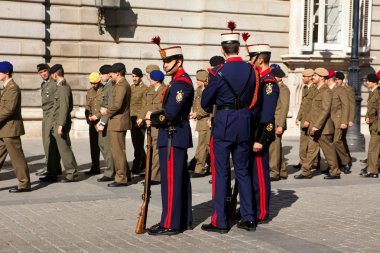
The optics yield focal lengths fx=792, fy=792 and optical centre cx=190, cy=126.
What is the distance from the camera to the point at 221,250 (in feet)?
22.6

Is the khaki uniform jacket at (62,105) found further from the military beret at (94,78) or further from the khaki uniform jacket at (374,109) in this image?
the khaki uniform jacket at (374,109)

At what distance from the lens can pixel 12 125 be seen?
33.5 ft

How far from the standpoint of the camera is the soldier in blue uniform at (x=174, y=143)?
761 cm

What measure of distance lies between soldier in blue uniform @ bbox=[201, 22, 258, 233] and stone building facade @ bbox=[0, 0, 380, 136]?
34.6 feet

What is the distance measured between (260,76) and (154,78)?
3.38m

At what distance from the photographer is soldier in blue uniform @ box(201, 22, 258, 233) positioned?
768 cm

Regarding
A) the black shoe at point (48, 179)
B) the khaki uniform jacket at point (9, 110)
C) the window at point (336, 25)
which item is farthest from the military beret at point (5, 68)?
the window at point (336, 25)

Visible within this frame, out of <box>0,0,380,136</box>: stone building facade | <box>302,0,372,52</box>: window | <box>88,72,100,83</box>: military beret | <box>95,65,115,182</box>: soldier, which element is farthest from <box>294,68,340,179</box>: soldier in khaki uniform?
<box>302,0,372,52</box>: window

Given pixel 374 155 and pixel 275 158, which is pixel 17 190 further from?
pixel 374 155

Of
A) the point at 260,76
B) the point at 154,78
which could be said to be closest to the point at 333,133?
the point at 154,78

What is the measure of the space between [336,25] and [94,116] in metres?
11.2

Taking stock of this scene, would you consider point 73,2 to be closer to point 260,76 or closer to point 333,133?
point 333,133

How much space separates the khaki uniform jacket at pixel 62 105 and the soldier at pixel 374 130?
15.5 ft

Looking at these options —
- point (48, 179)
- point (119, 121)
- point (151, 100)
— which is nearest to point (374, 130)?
point (151, 100)
